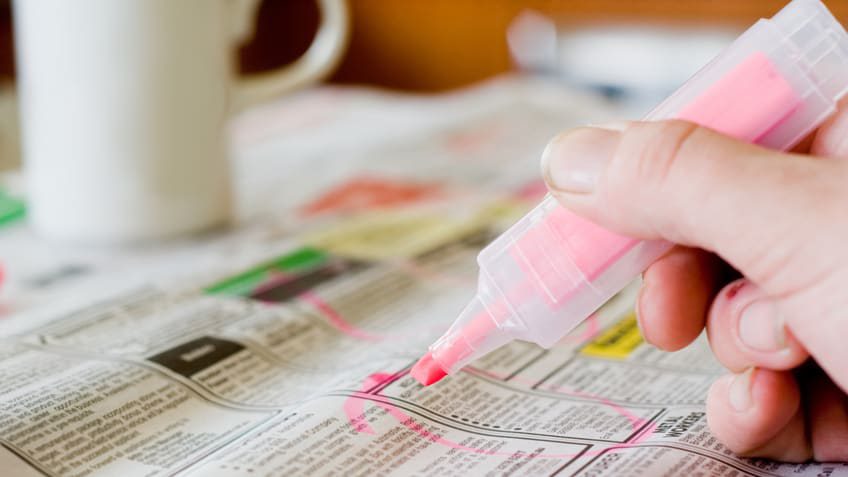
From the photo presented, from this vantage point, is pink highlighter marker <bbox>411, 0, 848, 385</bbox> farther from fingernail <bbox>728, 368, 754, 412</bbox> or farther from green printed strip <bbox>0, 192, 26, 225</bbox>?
green printed strip <bbox>0, 192, 26, 225</bbox>

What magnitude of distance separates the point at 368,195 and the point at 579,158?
380 millimetres

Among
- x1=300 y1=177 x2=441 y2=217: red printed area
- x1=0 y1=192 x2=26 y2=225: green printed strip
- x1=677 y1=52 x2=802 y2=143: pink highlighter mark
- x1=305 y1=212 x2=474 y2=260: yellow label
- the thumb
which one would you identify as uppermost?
x1=0 y1=192 x2=26 y2=225: green printed strip

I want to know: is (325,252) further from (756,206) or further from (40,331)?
(756,206)

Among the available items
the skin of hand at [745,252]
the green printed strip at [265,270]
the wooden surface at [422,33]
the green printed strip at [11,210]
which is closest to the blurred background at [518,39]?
the wooden surface at [422,33]

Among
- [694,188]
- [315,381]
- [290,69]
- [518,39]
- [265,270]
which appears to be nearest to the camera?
[694,188]

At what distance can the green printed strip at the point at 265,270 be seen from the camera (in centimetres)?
45

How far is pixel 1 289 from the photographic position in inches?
17.8

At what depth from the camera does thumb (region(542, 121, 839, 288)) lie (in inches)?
9.2

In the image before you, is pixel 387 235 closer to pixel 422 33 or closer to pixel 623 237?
pixel 623 237

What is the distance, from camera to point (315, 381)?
0.35m

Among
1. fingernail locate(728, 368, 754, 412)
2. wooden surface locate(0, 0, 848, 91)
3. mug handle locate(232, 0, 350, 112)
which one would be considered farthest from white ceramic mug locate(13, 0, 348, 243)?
wooden surface locate(0, 0, 848, 91)

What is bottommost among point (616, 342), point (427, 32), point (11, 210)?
point (616, 342)

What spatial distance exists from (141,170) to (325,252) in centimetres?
11

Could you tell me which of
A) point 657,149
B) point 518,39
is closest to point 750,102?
point 657,149
